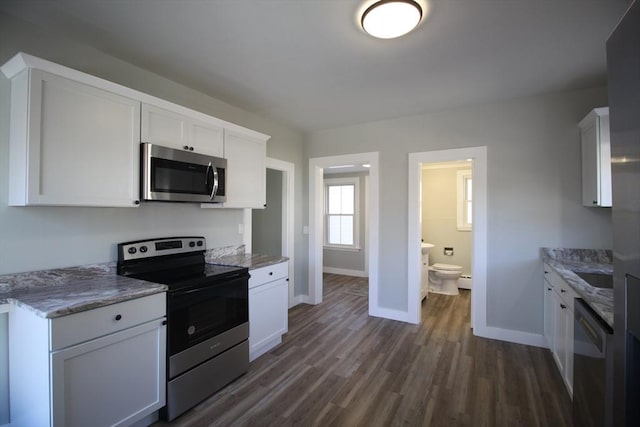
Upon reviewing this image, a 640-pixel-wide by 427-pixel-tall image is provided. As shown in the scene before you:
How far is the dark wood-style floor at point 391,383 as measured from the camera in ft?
6.54

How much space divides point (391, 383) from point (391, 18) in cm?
266

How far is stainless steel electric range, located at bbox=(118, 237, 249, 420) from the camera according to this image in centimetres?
198

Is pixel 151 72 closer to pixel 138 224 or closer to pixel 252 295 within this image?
pixel 138 224

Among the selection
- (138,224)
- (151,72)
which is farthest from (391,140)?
(138,224)

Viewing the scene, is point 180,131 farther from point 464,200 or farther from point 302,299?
point 464,200

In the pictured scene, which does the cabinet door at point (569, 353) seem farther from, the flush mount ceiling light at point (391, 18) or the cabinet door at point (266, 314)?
the cabinet door at point (266, 314)

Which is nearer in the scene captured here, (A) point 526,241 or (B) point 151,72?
(B) point 151,72

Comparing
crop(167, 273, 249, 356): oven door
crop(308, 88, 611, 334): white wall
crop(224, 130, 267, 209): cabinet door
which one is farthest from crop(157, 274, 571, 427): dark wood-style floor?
crop(224, 130, 267, 209): cabinet door

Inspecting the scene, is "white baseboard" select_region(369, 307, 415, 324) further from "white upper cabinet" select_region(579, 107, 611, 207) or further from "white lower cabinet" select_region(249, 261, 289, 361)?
"white upper cabinet" select_region(579, 107, 611, 207)

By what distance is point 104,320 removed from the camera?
161 cm

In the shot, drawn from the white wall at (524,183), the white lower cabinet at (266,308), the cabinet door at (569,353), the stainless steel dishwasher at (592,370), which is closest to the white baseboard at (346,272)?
the white wall at (524,183)

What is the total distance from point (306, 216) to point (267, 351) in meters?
2.08

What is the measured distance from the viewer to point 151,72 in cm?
252

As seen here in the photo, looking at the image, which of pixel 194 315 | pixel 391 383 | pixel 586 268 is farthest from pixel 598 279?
pixel 194 315
